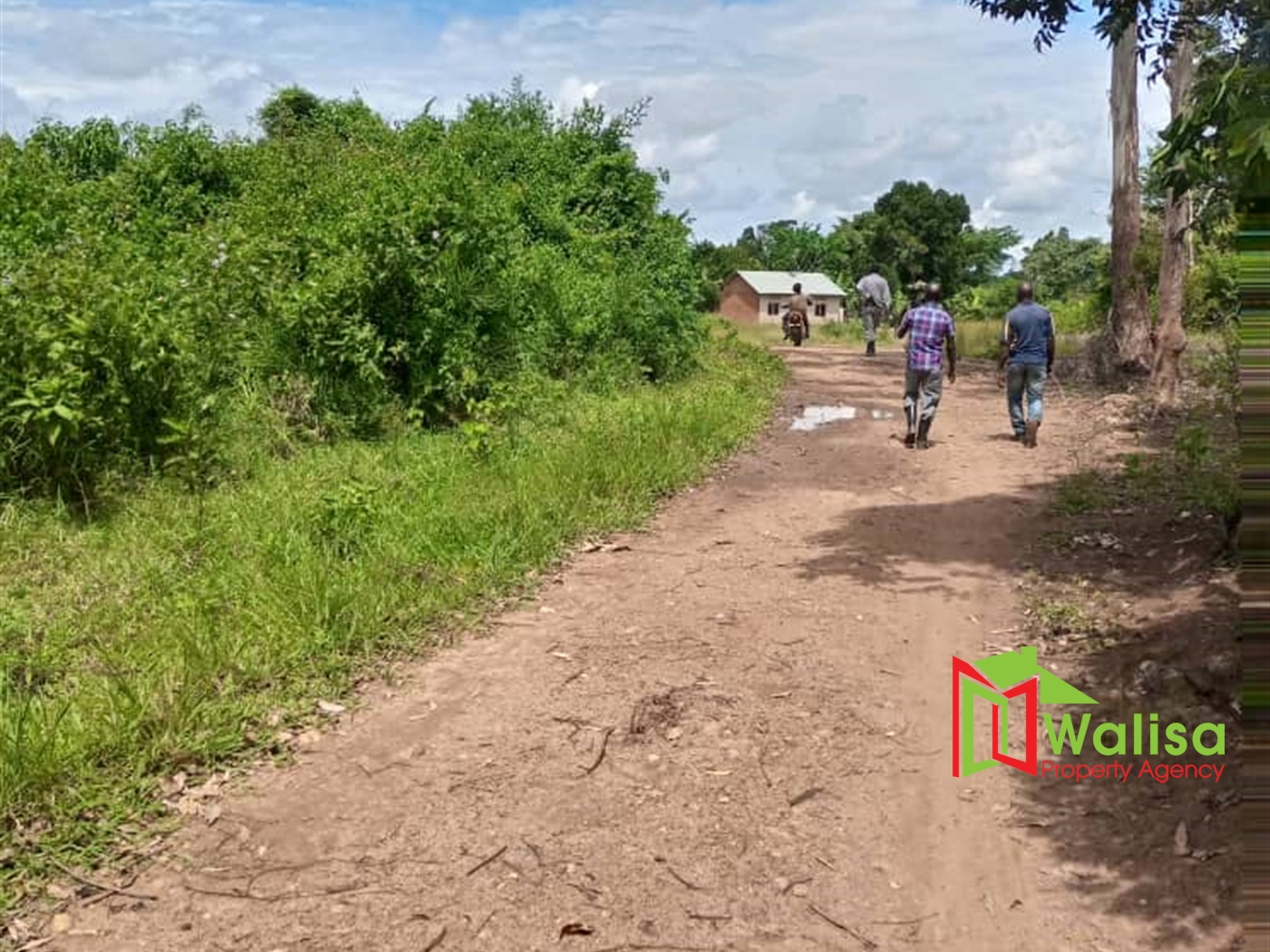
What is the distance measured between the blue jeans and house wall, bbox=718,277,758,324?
49.5 m

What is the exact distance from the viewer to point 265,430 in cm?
937

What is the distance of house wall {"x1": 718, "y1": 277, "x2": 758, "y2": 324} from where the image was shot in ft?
202

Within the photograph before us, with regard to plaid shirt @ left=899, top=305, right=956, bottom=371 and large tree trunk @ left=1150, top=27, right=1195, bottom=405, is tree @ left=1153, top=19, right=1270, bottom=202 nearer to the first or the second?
plaid shirt @ left=899, top=305, right=956, bottom=371

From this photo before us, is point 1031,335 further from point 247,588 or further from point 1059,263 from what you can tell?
point 1059,263

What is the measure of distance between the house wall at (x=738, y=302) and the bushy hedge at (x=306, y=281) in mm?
44055

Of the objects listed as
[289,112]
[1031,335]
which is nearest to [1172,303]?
[1031,335]

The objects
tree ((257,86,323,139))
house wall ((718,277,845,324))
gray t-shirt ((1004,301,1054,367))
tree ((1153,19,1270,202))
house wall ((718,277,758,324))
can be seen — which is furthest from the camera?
house wall ((718,277,758,324))

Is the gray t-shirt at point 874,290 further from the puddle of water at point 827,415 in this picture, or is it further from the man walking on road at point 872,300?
the puddle of water at point 827,415

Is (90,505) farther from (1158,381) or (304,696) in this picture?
(1158,381)

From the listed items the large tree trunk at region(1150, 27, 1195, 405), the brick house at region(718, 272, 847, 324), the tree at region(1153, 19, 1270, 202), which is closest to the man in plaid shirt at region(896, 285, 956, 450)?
the large tree trunk at region(1150, 27, 1195, 405)

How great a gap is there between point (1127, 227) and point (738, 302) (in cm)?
4923

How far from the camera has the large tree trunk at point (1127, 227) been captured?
1420 centimetres

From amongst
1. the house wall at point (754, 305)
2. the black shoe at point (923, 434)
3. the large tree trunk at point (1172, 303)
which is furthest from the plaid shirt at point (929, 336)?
the house wall at point (754, 305)

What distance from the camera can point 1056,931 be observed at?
322cm
